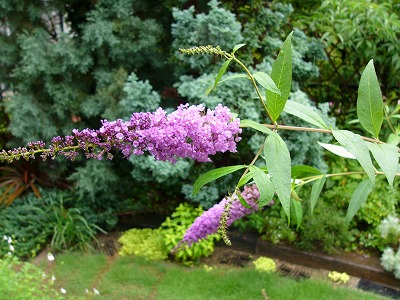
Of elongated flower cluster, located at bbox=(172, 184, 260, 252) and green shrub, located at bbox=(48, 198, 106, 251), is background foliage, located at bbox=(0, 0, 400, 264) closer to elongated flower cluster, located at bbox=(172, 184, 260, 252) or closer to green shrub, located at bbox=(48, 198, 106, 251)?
green shrub, located at bbox=(48, 198, 106, 251)

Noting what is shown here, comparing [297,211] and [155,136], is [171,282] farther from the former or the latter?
[155,136]

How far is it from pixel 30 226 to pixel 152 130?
2807 millimetres

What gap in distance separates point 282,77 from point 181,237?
91.6 inches

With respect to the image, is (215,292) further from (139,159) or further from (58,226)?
(58,226)

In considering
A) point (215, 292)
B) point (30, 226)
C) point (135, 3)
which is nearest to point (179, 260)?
point (215, 292)

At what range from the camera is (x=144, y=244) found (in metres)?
3.48

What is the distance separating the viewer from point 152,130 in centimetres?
102

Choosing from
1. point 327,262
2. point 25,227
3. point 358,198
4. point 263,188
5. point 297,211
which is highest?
point 263,188

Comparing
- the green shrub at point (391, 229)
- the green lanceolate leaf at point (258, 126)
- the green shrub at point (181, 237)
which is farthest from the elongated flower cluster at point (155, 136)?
the green shrub at point (391, 229)

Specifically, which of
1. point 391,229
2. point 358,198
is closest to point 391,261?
point 391,229

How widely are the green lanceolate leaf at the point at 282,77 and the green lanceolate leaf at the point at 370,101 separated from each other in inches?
7.7

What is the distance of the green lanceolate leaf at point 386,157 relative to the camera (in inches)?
40.5

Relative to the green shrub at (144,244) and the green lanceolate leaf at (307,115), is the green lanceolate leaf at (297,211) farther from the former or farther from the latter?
the green shrub at (144,244)

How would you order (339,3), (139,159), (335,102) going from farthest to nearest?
(335,102) → (339,3) → (139,159)
